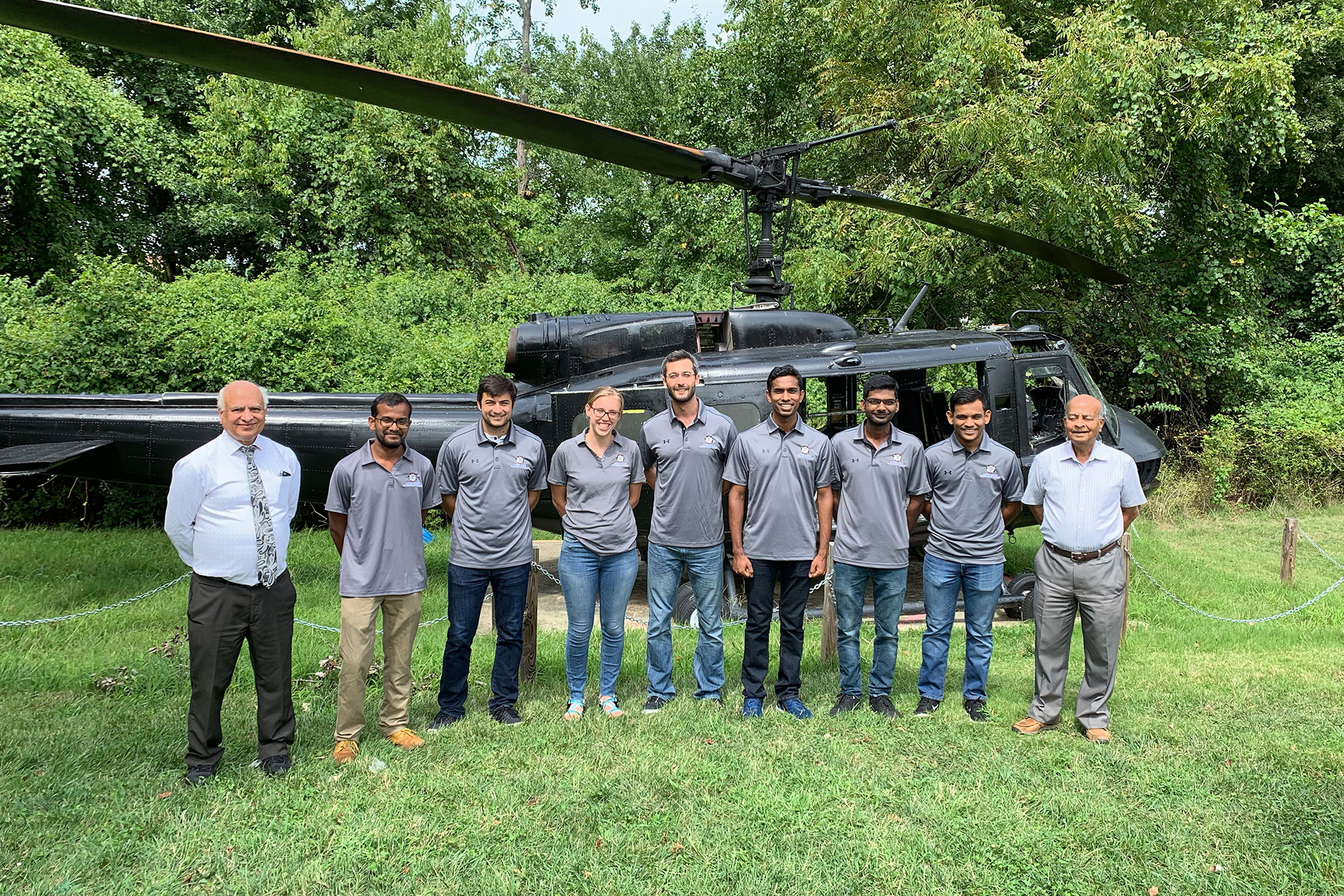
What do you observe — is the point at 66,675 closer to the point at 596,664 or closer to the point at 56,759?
the point at 56,759

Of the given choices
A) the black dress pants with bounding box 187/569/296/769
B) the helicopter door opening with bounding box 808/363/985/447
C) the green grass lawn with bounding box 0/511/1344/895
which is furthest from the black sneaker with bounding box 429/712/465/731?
the helicopter door opening with bounding box 808/363/985/447

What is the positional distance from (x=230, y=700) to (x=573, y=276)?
571 inches

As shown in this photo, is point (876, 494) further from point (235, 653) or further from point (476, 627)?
point (235, 653)

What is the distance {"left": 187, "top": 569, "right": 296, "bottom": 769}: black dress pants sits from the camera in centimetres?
420

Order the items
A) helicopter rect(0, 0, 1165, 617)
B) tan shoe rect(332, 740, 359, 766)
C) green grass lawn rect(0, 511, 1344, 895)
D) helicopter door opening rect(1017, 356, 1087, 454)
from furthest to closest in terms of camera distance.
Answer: helicopter door opening rect(1017, 356, 1087, 454), helicopter rect(0, 0, 1165, 617), tan shoe rect(332, 740, 359, 766), green grass lawn rect(0, 511, 1344, 895)

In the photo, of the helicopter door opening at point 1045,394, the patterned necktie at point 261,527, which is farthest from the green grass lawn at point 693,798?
the helicopter door opening at point 1045,394

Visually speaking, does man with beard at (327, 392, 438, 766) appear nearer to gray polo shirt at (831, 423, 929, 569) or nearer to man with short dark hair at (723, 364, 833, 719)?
man with short dark hair at (723, 364, 833, 719)

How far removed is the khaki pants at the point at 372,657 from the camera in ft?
15.2

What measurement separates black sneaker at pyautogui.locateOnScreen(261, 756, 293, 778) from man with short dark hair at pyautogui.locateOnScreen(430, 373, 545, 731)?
0.85 metres

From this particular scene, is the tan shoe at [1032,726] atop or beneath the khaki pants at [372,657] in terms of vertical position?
beneath

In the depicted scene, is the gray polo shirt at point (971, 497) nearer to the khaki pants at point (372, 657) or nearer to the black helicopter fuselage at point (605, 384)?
the black helicopter fuselage at point (605, 384)

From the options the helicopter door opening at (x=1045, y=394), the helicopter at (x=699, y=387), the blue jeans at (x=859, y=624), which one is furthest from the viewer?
the helicopter door opening at (x=1045, y=394)

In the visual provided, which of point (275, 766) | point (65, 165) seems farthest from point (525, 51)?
point (275, 766)

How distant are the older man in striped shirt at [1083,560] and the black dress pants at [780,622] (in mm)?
1289
